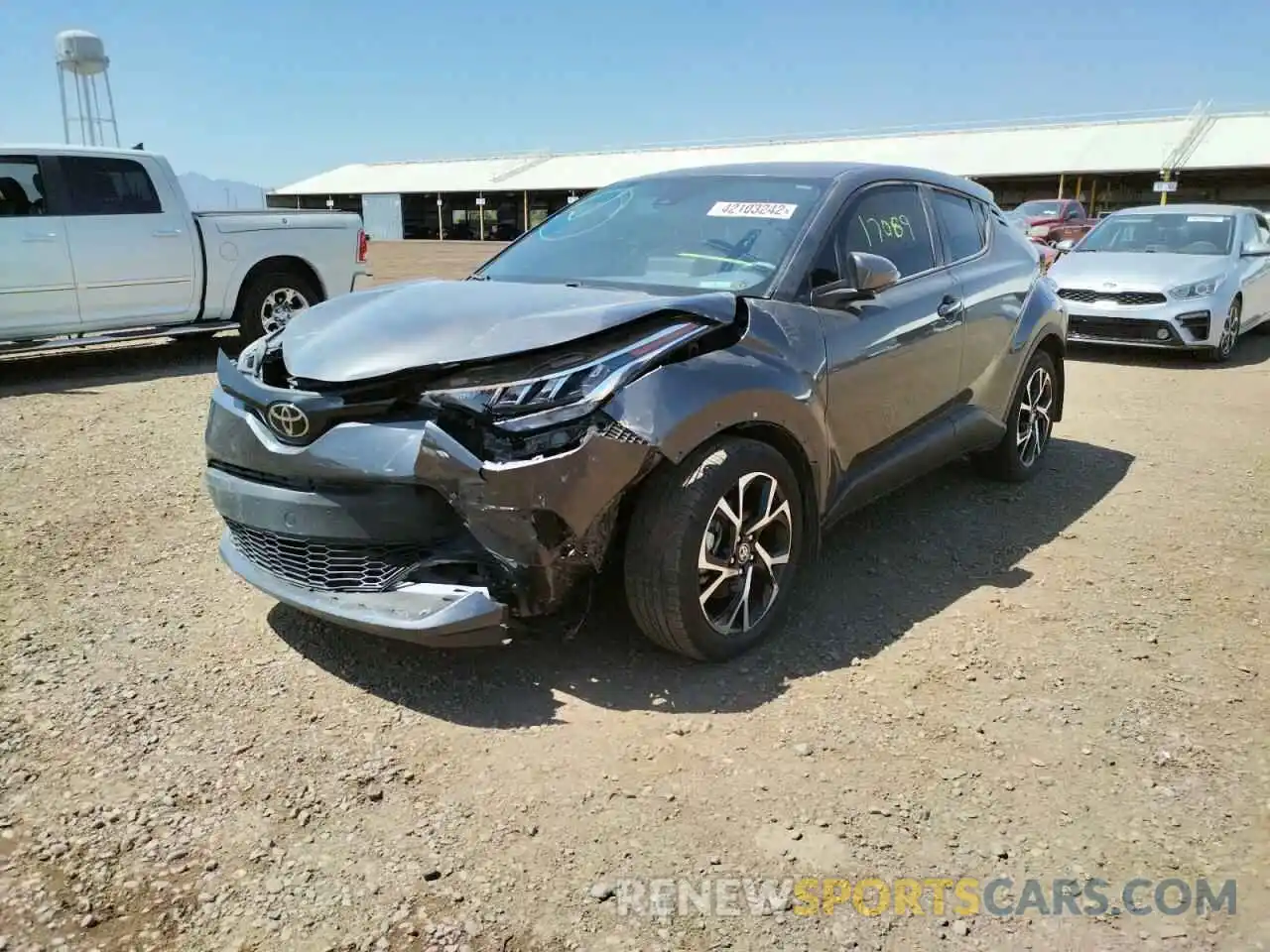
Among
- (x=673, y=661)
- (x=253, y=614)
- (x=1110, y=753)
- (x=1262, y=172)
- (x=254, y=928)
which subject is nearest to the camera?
(x=254, y=928)

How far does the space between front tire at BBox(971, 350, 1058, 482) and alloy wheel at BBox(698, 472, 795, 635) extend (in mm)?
2397

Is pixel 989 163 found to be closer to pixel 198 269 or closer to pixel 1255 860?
pixel 198 269

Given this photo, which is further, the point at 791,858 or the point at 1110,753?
the point at 1110,753

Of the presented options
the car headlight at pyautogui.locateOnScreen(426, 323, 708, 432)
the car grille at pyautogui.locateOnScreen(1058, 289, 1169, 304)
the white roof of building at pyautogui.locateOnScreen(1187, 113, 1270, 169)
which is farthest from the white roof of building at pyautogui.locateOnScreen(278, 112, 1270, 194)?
the car headlight at pyautogui.locateOnScreen(426, 323, 708, 432)

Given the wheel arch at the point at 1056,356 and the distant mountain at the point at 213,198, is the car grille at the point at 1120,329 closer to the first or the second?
the wheel arch at the point at 1056,356

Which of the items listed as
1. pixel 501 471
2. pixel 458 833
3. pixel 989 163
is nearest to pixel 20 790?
pixel 458 833

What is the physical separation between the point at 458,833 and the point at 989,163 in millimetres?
44051

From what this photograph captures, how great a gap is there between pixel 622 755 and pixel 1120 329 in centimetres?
892

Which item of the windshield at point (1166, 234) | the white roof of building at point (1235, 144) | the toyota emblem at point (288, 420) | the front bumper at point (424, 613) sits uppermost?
the white roof of building at point (1235, 144)

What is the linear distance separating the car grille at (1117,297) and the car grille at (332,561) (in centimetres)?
853

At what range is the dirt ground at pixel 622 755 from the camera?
230 centimetres

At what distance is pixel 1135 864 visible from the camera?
2488 millimetres

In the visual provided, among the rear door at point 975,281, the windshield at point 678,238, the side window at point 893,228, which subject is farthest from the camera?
the rear door at point 975,281

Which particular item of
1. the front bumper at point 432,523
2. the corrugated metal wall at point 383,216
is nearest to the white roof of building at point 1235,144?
the corrugated metal wall at point 383,216
